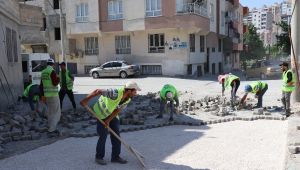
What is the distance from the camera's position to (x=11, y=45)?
592 inches

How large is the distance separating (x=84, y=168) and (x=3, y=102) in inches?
304

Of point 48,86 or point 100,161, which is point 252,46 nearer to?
point 48,86

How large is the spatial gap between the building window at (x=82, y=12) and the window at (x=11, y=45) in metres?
17.8

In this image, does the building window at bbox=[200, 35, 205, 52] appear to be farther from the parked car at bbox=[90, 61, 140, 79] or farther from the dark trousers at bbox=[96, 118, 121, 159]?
the dark trousers at bbox=[96, 118, 121, 159]

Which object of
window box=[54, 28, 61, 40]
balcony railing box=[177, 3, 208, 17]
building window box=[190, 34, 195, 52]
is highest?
balcony railing box=[177, 3, 208, 17]

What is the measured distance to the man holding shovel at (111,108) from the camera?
607 centimetres

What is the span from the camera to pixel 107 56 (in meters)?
33.4

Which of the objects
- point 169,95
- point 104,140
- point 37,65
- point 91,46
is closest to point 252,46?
point 91,46

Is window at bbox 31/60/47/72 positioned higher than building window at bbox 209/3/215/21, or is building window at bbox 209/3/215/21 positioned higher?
building window at bbox 209/3/215/21

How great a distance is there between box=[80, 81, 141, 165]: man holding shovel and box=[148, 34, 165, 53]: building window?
962 inches

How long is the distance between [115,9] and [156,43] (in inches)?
192

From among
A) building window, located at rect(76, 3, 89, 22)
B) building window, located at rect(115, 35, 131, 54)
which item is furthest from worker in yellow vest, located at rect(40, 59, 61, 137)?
building window, located at rect(76, 3, 89, 22)

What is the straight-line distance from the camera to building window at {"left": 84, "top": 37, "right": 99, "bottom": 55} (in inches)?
1346

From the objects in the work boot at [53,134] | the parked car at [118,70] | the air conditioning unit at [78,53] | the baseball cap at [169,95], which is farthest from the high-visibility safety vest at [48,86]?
the air conditioning unit at [78,53]
